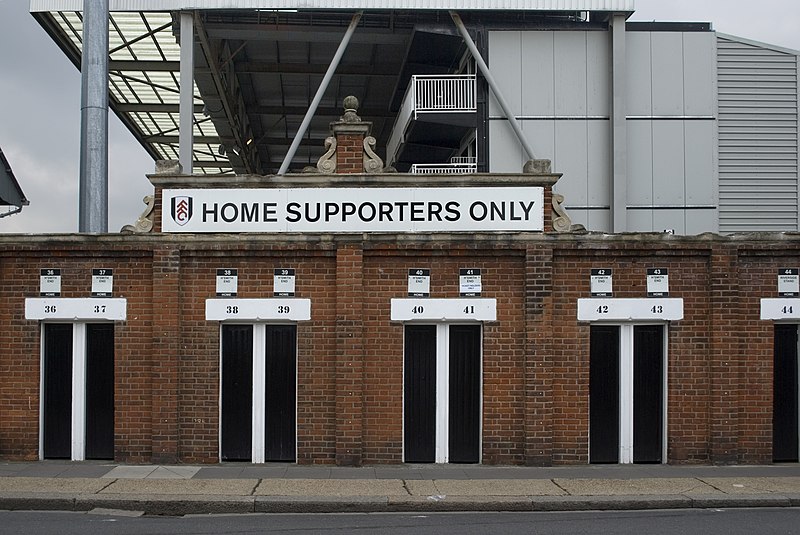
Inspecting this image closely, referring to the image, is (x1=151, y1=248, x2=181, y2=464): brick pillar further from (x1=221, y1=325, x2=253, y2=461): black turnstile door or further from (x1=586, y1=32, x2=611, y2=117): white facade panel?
(x1=586, y1=32, x2=611, y2=117): white facade panel

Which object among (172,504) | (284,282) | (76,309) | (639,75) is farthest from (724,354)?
(639,75)

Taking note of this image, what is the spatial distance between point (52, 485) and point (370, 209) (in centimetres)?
576

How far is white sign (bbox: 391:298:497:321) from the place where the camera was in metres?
12.9

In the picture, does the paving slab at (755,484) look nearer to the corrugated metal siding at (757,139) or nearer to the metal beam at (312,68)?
the corrugated metal siding at (757,139)

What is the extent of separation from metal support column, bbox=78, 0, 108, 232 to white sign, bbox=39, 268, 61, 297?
436cm

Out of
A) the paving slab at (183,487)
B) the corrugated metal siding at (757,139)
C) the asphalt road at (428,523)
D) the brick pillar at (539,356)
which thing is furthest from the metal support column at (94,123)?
the corrugated metal siding at (757,139)

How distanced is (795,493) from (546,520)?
11.3 feet

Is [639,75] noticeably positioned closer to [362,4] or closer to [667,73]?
[667,73]

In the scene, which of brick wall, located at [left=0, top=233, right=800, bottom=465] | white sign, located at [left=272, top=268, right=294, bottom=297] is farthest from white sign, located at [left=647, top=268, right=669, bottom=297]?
white sign, located at [left=272, top=268, right=294, bottom=297]

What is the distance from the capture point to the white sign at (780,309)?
1313 cm

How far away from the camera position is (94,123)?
17.5 metres

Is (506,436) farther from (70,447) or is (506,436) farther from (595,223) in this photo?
(595,223)

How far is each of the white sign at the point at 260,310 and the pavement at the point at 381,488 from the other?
2.18m

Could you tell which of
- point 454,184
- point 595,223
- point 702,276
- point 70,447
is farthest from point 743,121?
point 70,447
